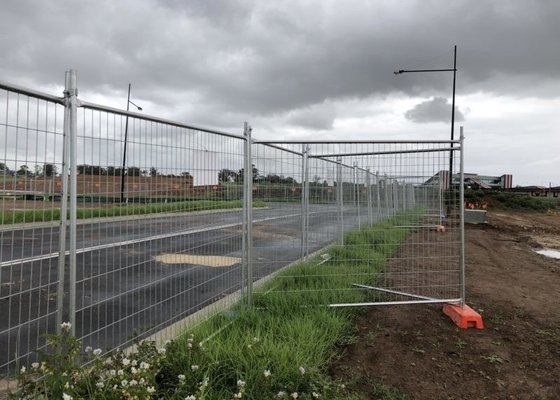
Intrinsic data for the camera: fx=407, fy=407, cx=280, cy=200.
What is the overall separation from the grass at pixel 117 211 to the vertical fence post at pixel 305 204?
1661 millimetres

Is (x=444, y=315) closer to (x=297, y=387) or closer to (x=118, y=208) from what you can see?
(x=297, y=387)

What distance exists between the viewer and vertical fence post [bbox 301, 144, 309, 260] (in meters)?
6.07

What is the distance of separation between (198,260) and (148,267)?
1.82 feet

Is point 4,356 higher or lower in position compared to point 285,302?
lower

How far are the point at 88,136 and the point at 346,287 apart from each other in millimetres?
3699

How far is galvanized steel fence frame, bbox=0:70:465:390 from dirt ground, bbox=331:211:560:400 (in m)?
0.47

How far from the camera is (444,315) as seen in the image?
5094 mm

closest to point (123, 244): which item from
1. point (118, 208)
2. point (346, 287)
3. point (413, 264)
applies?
point (118, 208)

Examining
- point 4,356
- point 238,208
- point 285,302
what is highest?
point 238,208

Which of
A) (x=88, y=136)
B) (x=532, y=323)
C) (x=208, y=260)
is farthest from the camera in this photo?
(x=532, y=323)

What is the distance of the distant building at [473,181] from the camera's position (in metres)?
5.27

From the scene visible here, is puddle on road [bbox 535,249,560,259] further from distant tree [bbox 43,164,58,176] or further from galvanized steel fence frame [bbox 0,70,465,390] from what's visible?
distant tree [bbox 43,164,58,176]

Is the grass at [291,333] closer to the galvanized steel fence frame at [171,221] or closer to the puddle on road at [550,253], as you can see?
the galvanized steel fence frame at [171,221]

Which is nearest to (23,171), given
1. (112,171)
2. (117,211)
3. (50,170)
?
(50,170)
